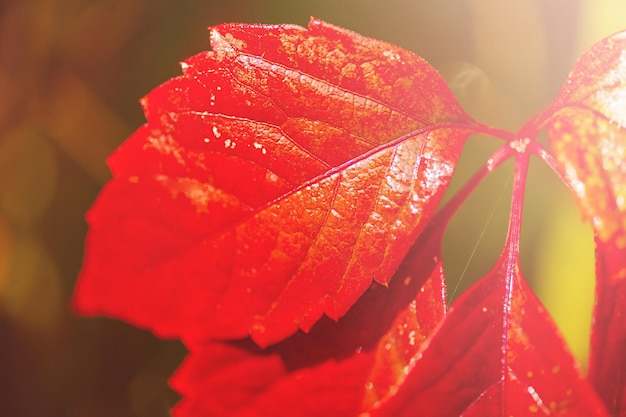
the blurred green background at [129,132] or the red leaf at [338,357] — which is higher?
the blurred green background at [129,132]

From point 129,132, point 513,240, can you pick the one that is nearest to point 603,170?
point 513,240

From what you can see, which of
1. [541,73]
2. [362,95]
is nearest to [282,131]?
[362,95]

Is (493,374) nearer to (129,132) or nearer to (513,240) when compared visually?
(513,240)

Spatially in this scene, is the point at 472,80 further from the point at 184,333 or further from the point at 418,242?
the point at 184,333

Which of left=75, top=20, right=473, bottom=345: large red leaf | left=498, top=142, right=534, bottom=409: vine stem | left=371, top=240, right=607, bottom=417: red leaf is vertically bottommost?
left=371, top=240, right=607, bottom=417: red leaf

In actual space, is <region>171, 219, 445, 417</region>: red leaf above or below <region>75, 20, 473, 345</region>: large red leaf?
below

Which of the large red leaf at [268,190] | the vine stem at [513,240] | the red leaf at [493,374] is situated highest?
the large red leaf at [268,190]
